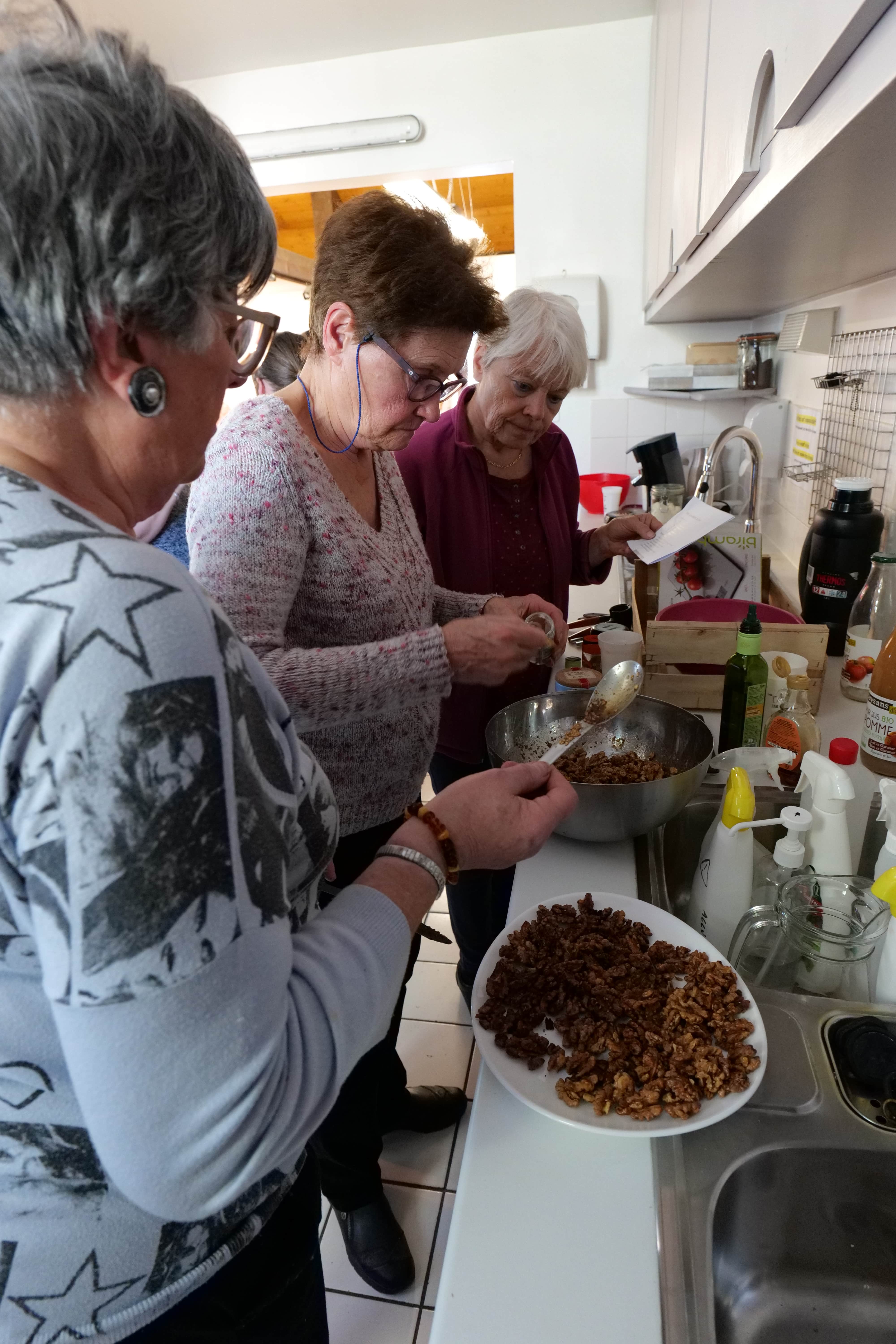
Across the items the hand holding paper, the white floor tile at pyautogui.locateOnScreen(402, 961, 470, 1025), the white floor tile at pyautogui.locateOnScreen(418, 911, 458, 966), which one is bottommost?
the white floor tile at pyautogui.locateOnScreen(418, 911, 458, 966)

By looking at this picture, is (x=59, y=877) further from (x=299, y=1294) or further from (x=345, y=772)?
(x=345, y=772)

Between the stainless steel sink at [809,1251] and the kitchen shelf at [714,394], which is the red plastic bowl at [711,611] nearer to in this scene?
the stainless steel sink at [809,1251]

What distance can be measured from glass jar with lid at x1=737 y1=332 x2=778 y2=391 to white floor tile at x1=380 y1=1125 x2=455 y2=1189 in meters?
2.73

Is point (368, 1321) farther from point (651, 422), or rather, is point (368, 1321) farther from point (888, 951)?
point (651, 422)

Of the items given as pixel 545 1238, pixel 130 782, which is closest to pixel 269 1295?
pixel 545 1238

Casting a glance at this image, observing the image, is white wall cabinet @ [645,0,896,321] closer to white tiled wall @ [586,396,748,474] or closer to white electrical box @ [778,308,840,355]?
white electrical box @ [778,308,840,355]

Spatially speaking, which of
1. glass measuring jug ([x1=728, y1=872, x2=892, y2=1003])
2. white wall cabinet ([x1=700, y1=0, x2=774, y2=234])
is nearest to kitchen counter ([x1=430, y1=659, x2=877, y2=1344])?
glass measuring jug ([x1=728, y1=872, x2=892, y2=1003])

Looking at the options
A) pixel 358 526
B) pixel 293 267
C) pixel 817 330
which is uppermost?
pixel 293 267

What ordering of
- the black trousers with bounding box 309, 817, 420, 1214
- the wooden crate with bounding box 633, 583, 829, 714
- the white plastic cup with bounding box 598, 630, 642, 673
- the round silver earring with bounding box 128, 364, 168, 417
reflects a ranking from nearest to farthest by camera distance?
the round silver earring with bounding box 128, 364, 168, 417, the black trousers with bounding box 309, 817, 420, 1214, the wooden crate with bounding box 633, 583, 829, 714, the white plastic cup with bounding box 598, 630, 642, 673

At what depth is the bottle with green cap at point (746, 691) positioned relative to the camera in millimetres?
1145

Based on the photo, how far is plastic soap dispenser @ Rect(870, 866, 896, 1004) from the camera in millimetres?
744

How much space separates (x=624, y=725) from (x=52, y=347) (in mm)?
1031

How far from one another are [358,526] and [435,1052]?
1378 mm

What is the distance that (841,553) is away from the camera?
1616 millimetres
